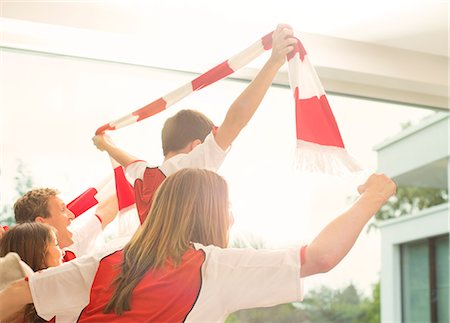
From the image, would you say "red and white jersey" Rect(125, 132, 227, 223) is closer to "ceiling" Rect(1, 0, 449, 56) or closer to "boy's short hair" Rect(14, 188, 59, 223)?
"boy's short hair" Rect(14, 188, 59, 223)

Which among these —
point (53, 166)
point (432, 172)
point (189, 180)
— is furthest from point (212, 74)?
point (432, 172)

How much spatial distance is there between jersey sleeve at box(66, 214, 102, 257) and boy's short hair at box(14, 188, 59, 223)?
7.2 inches

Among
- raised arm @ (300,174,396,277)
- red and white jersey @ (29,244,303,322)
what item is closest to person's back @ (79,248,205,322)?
red and white jersey @ (29,244,303,322)

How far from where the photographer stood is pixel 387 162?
4.14m

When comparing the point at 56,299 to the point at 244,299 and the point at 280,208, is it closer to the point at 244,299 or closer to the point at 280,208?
the point at 244,299

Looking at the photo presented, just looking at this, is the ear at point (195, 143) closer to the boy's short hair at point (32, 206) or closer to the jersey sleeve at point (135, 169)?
the jersey sleeve at point (135, 169)

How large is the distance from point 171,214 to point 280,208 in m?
1.95

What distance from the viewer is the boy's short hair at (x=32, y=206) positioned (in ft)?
7.38

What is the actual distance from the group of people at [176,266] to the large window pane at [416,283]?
124 inches

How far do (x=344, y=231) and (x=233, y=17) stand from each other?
1917 mm

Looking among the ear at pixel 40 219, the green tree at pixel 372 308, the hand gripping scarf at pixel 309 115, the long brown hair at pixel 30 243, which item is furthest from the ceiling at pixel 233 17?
the green tree at pixel 372 308

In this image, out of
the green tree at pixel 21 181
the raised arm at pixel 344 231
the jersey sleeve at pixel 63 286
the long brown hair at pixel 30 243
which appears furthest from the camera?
the green tree at pixel 21 181

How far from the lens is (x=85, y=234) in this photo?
245cm

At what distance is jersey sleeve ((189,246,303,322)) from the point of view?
1549mm
